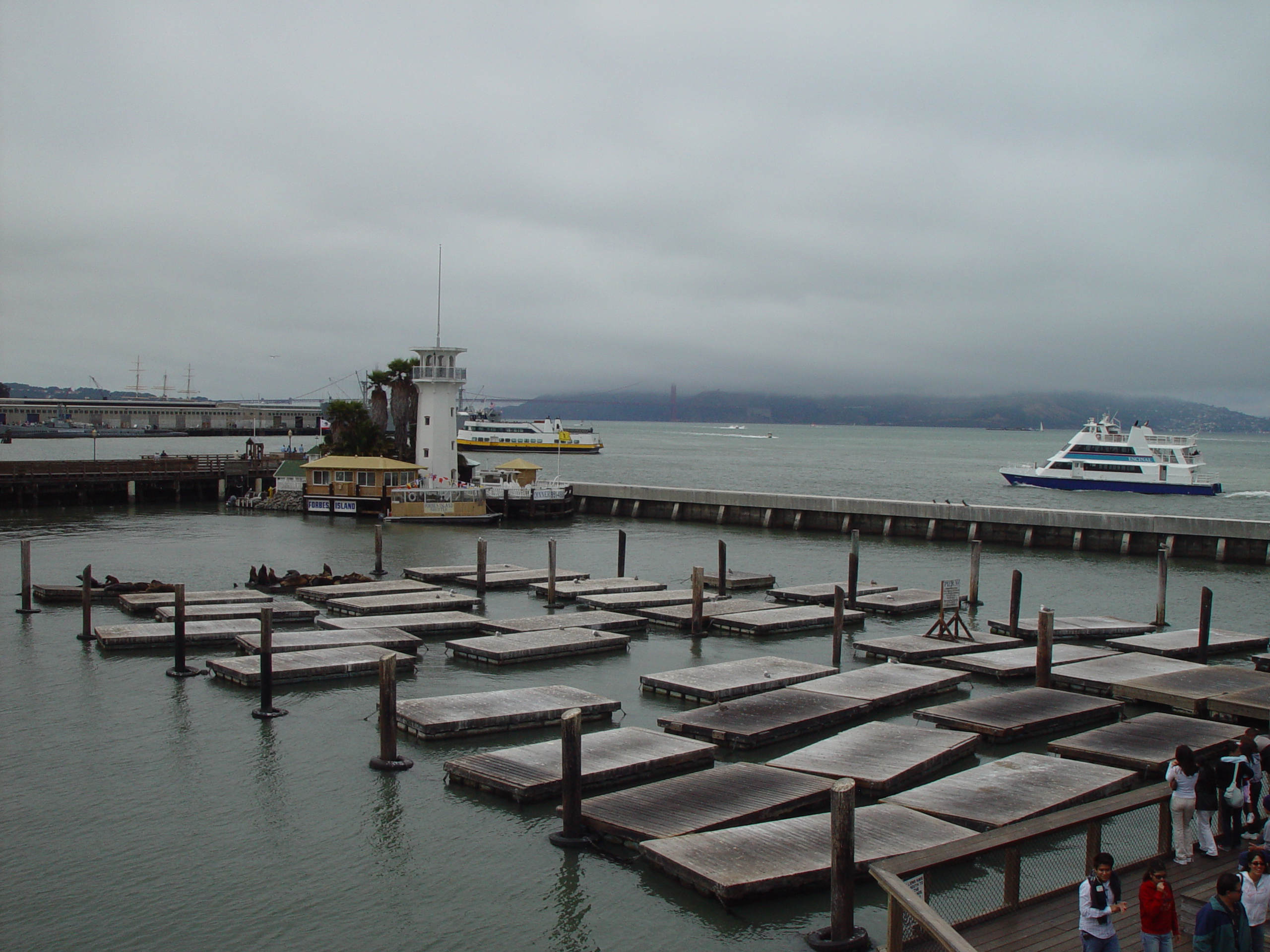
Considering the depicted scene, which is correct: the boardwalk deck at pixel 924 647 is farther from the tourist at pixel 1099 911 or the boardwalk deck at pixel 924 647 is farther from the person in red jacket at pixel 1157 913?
the tourist at pixel 1099 911

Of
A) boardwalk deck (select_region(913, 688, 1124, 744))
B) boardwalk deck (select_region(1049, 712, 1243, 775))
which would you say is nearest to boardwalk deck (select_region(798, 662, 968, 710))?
boardwalk deck (select_region(913, 688, 1124, 744))

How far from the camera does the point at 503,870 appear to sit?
575 inches

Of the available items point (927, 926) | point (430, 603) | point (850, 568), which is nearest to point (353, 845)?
point (927, 926)

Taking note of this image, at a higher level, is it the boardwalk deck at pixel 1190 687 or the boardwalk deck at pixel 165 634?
the boardwalk deck at pixel 1190 687

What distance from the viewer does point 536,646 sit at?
89.8ft

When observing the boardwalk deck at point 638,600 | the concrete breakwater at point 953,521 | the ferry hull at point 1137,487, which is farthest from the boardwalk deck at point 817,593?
the ferry hull at point 1137,487

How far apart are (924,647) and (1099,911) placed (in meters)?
18.8

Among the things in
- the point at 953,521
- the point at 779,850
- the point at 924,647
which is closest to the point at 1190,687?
the point at 924,647

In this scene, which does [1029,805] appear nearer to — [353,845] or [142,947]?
[353,845]

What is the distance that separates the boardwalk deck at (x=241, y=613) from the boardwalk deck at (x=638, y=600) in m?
9.10

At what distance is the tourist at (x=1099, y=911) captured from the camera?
9422mm

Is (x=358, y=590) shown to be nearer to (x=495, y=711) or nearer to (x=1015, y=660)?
(x=495, y=711)

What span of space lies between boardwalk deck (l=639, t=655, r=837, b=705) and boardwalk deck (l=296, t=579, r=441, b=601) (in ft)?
43.8

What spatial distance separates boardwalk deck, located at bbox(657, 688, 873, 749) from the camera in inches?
776
